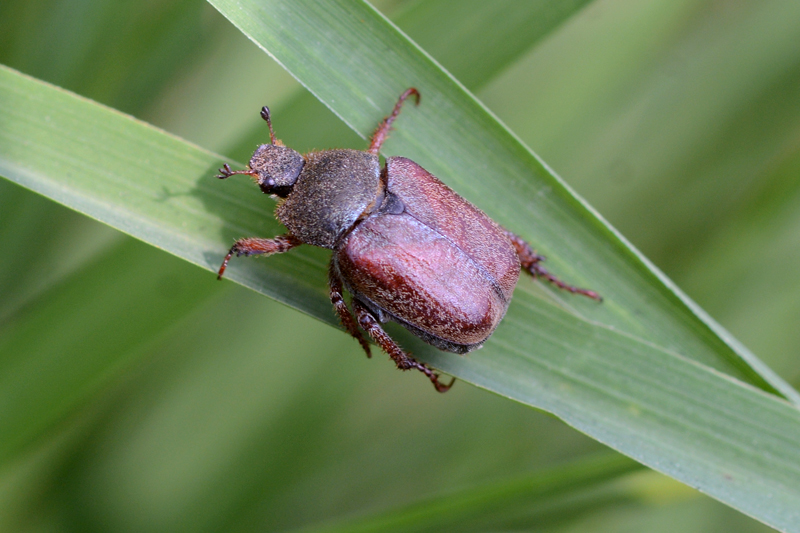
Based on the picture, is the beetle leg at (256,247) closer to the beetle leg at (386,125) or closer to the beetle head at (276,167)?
the beetle head at (276,167)

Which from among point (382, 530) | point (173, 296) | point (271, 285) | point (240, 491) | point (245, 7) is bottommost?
point (240, 491)

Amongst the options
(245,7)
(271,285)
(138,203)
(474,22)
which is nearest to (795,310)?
(474,22)

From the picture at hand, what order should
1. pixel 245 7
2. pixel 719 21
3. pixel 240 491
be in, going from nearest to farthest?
pixel 245 7, pixel 240 491, pixel 719 21

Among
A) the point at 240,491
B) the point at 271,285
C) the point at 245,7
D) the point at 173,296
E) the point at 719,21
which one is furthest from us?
the point at 719,21

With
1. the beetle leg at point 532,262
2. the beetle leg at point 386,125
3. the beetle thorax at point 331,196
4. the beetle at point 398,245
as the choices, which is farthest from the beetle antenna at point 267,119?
the beetle leg at point 532,262

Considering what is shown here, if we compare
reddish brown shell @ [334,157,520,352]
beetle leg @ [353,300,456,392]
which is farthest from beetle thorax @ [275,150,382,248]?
beetle leg @ [353,300,456,392]

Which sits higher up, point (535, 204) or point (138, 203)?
point (535, 204)

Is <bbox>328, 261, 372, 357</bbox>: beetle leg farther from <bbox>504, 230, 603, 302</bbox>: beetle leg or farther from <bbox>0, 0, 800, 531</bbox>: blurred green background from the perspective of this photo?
<bbox>504, 230, 603, 302</bbox>: beetle leg

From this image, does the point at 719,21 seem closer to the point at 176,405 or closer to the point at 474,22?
the point at 474,22
